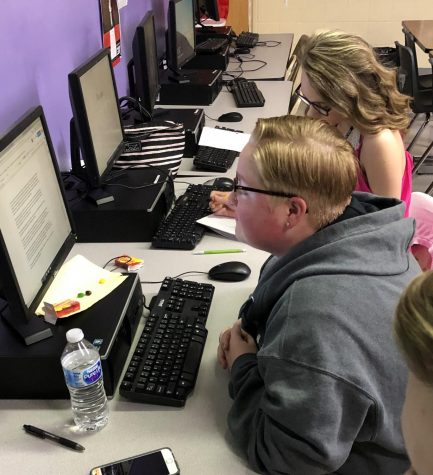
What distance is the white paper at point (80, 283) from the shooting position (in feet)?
4.18

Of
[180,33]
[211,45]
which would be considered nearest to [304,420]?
[180,33]

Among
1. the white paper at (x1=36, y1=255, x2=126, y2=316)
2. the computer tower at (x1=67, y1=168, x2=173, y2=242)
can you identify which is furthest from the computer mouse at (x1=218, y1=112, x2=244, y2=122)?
the white paper at (x1=36, y1=255, x2=126, y2=316)

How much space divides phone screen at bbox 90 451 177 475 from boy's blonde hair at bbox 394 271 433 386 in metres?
0.53

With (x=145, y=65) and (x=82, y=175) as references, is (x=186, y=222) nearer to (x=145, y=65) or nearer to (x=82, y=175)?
(x=82, y=175)

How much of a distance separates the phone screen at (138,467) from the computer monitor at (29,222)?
1.02 ft

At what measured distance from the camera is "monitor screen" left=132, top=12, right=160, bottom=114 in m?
2.30

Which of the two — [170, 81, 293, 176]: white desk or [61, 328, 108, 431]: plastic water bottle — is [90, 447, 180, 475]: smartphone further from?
[170, 81, 293, 176]: white desk

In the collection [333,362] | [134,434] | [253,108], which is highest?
[333,362]

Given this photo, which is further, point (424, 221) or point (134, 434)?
point (424, 221)

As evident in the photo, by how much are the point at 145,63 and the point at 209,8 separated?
1971 mm

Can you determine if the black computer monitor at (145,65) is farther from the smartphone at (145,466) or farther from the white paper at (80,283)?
the smartphone at (145,466)

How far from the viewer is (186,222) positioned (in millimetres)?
1797

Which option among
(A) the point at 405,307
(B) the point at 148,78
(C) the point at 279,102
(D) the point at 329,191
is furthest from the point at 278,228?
(C) the point at 279,102

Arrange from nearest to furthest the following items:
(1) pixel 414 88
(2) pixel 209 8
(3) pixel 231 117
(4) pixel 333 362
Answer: (4) pixel 333 362 < (3) pixel 231 117 < (1) pixel 414 88 < (2) pixel 209 8
